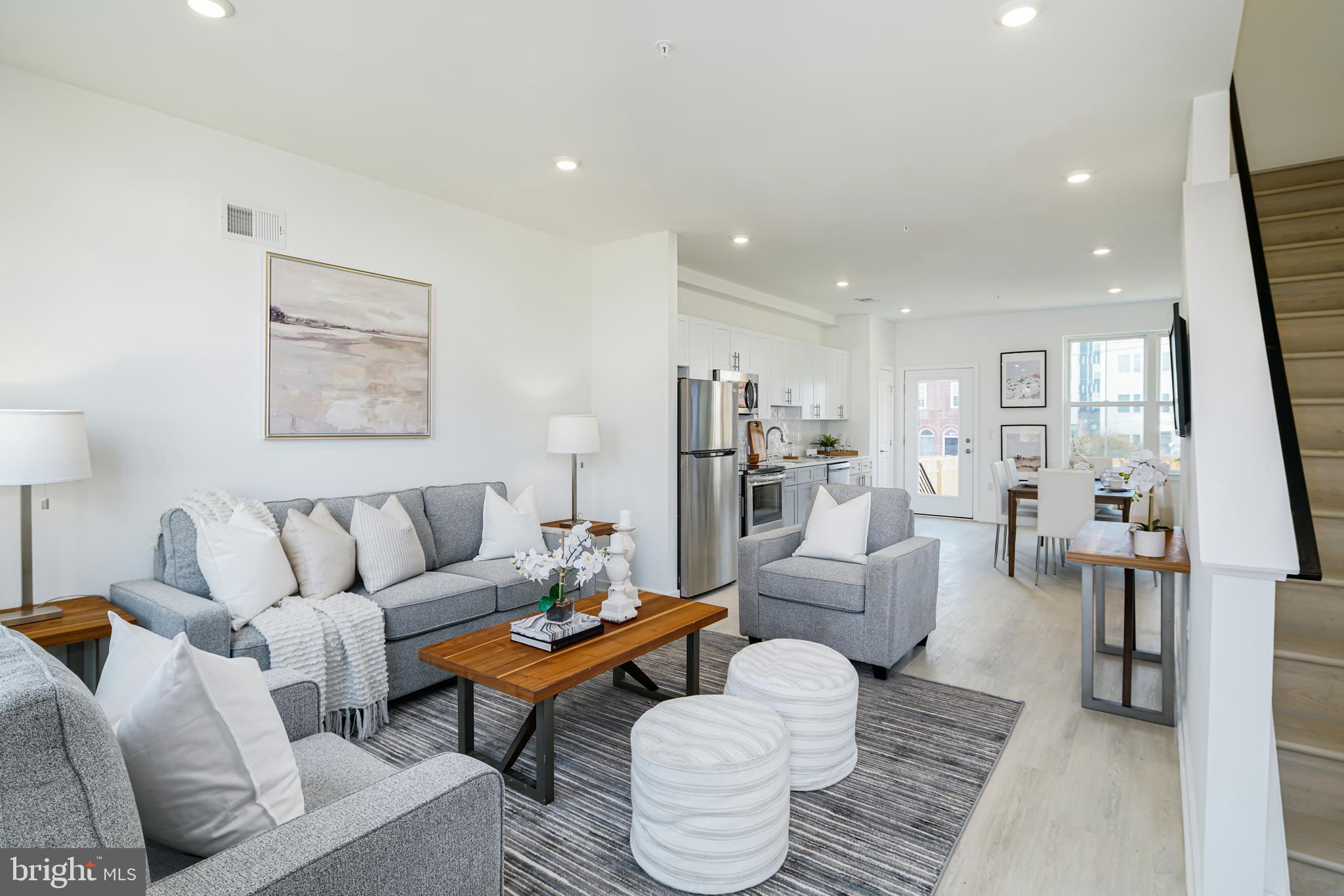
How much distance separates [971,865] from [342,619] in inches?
96.9

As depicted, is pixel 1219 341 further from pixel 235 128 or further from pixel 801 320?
pixel 801 320

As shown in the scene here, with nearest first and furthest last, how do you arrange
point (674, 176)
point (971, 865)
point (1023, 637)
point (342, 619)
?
point (971, 865) → point (342, 619) → point (674, 176) → point (1023, 637)

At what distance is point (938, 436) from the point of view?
29.6 feet

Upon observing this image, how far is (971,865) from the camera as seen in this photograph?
2.00 m

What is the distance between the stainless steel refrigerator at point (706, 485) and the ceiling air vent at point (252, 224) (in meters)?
2.62

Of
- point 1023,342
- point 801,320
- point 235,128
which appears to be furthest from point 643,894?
point 1023,342

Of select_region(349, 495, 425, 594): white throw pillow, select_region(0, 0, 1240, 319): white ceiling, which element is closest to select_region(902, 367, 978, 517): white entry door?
select_region(0, 0, 1240, 319): white ceiling

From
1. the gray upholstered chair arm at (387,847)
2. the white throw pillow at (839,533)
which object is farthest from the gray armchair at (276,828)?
the white throw pillow at (839,533)

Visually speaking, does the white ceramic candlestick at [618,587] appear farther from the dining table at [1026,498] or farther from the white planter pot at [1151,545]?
the dining table at [1026,498]

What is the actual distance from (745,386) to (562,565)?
405 centimetres

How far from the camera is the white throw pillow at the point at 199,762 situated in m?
1.09

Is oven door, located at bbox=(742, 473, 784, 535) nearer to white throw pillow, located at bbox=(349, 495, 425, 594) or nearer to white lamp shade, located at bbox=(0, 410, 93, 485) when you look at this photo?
white throw pillow, located at bbox=(349, 495, 425, 594)

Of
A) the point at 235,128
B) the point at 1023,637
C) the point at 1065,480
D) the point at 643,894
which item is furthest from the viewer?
the point at 1065,480

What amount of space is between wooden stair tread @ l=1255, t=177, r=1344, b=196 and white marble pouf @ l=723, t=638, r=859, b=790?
Result: 336 cm
